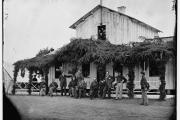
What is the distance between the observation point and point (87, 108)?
420 cm

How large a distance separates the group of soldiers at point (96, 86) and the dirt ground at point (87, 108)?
0.23 ft

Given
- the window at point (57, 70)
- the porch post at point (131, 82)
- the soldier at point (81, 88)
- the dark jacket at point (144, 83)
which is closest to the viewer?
the dark jacket at point (144, 83)

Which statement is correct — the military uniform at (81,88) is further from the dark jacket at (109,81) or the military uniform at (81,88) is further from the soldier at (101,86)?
the dark jacket at (109,81)

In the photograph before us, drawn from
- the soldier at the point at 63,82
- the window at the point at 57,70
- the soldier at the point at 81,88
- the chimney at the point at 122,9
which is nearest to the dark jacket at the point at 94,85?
the soldier at the point at 81,88

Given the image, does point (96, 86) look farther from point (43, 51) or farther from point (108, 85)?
point (43, 51)

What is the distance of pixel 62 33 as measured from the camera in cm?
439

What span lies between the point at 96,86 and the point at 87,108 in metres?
0.32

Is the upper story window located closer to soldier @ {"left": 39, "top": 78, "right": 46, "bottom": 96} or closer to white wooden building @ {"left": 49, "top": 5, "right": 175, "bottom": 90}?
white wooden building @ {"left": 49, "top": 5, "right": 175, "bottom": 90}

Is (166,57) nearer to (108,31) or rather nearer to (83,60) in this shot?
(108,31)

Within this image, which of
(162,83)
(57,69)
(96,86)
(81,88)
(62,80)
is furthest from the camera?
(57,69)

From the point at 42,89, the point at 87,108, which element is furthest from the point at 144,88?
the point at 42,89

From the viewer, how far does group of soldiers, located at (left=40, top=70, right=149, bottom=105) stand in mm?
3914

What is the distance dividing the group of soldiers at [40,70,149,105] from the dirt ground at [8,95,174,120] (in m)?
0.07

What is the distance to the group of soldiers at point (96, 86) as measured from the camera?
3914 millimetres
